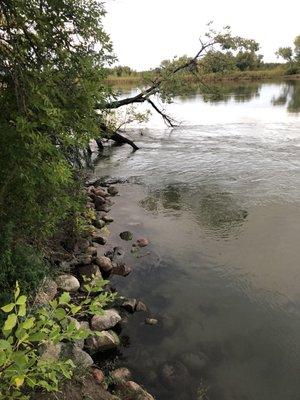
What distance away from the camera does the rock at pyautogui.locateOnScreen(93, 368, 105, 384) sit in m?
5.40

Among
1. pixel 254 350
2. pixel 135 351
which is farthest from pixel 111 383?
pixel 254 350

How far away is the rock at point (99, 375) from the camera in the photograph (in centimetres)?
540

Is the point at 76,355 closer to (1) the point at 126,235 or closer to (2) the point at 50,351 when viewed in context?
(2) the point at 50,351

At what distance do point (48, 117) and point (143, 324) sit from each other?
169 inches

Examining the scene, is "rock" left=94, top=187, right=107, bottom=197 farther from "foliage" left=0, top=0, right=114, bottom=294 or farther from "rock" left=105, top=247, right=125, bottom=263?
"foliage" left=0, top=0, right=114, bottom=294

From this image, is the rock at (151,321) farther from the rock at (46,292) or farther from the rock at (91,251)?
the rock at (91,251)

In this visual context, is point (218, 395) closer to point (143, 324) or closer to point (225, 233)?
point (143, 324)

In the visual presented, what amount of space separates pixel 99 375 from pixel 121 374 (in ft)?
1.39

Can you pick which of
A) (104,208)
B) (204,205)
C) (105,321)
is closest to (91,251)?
(105,321)

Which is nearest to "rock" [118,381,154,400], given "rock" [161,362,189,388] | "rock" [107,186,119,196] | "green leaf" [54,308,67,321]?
"rock" [161,362,189,388]

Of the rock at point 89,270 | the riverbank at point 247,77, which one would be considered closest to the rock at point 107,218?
the rock at point 89,270

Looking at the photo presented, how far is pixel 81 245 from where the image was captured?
9594 millimetres

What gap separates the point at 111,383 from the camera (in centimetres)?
552

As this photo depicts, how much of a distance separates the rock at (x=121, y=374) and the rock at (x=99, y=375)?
197 mm
